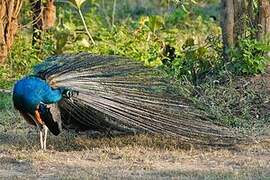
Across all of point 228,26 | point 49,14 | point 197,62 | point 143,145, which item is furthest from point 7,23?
point 143,145

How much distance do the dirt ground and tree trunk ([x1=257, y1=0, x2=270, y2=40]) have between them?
5.78ft

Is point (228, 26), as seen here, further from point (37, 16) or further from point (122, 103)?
point (37, 16)

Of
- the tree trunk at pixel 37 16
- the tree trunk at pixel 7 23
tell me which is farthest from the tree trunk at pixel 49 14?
the tree trunk at pixel 7 23

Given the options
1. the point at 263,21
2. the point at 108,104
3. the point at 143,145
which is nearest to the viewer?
the point at 108,104

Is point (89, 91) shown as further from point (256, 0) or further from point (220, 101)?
point (256, 0)

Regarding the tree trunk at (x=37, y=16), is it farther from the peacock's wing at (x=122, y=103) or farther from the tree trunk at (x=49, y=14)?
the peacock's wing at (x=122, y=103)

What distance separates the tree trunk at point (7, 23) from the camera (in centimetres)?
933


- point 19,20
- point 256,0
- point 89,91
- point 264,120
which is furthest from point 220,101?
point 19,20

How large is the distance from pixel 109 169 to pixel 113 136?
0.91 m

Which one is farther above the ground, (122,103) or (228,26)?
(228,26)

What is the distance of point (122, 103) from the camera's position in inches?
245

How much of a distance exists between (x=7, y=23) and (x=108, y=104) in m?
3.64

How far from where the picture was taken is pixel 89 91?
20.2 ft

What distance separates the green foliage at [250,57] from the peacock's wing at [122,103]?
157cm
